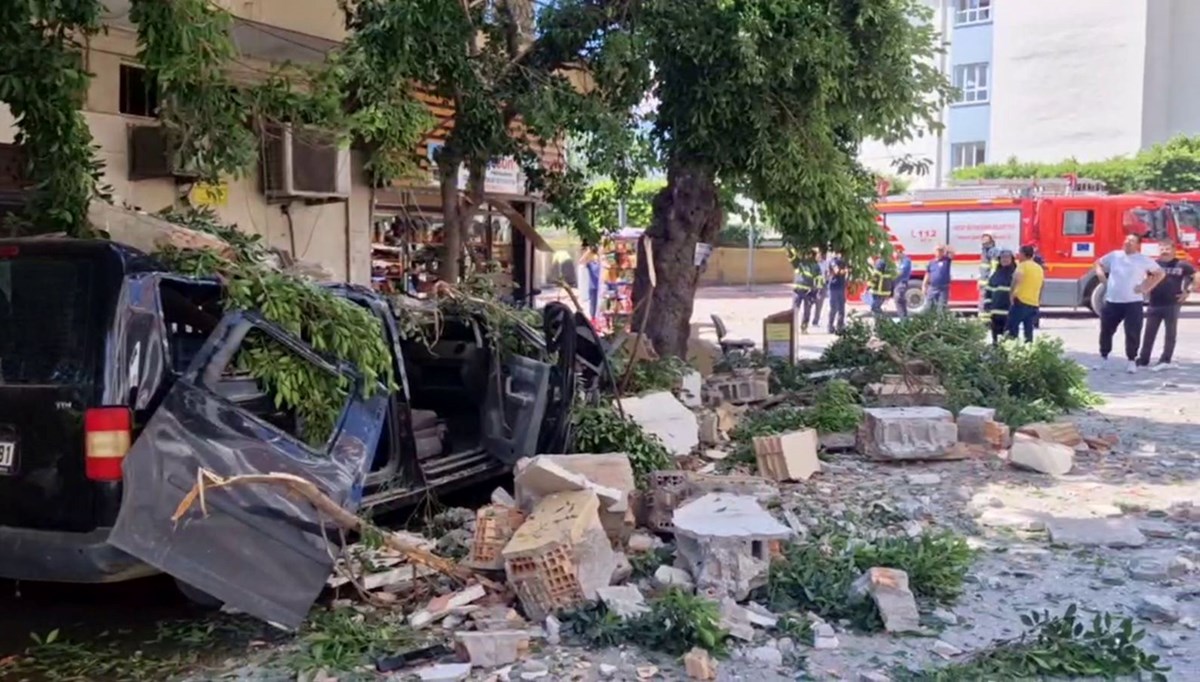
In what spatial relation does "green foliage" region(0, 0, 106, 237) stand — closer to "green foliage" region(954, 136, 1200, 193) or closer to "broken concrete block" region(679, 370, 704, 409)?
"broken concrete block" region(679, 370, 704, 409)

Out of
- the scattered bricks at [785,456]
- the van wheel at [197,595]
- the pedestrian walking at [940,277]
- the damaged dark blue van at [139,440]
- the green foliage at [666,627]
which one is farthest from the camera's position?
the pedestrian walking at [940,277]

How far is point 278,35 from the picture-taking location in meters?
10.4

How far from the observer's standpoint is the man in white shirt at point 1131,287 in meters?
14.4

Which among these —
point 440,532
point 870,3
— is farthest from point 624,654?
point 870,3

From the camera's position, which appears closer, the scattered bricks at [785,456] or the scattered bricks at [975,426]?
the scattered bricks at [785,456]

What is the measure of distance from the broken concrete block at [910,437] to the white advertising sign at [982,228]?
15.9 metres

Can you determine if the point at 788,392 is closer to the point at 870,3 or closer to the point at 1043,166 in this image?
the point at 870,3

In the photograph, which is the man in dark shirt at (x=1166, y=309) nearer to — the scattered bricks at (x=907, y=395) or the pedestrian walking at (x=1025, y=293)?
the pedestrian walking at (x=1025, y=293)

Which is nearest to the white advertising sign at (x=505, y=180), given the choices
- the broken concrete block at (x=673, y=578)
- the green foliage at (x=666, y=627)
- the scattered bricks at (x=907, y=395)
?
the scattered bricks at (x=907, y=395)

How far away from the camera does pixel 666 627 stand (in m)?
4.90

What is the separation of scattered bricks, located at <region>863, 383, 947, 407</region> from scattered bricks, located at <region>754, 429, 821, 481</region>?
2361 mm

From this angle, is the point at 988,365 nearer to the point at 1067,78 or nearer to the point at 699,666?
the point at 699,666

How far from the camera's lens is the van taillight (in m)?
4.69

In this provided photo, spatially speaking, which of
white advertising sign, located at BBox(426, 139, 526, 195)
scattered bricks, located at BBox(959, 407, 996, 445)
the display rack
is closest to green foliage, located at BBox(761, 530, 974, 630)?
scattered bricks, located at BBox(959, 407, 996, 445)
